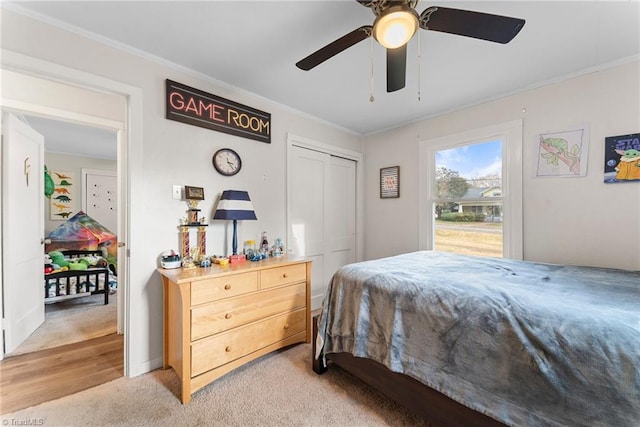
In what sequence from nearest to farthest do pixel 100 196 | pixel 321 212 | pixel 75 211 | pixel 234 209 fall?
pixel 234 209 → pixel 321 212 → pixel 75 211 → pixel 100 196

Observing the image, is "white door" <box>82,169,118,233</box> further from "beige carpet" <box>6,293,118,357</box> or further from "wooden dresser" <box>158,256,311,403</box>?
"wooden dresser" <box>158,256,311,403</box>

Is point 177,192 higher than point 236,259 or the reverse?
higher

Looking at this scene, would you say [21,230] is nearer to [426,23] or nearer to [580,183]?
[426,23]

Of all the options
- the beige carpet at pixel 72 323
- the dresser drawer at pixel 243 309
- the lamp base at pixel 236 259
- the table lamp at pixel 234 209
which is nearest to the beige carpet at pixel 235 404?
the dresser drawer at pixel 243 309

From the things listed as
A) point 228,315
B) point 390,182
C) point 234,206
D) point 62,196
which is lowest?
point 228,315

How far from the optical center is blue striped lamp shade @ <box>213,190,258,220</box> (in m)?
2.25

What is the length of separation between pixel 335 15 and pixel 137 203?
6.21ft

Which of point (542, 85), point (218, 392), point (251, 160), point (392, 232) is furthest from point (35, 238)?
point (542, 85)

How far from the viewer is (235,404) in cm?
166

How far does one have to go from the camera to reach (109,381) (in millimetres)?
1883

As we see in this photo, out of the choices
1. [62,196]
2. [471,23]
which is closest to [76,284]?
[62,196]

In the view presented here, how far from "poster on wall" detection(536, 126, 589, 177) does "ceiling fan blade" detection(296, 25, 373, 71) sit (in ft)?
6.93

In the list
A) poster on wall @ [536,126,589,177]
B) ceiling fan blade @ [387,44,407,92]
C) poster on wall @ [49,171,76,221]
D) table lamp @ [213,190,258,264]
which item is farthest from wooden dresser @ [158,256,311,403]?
poster on wall @ [49,171,76,221]

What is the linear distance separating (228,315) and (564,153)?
315 cm
